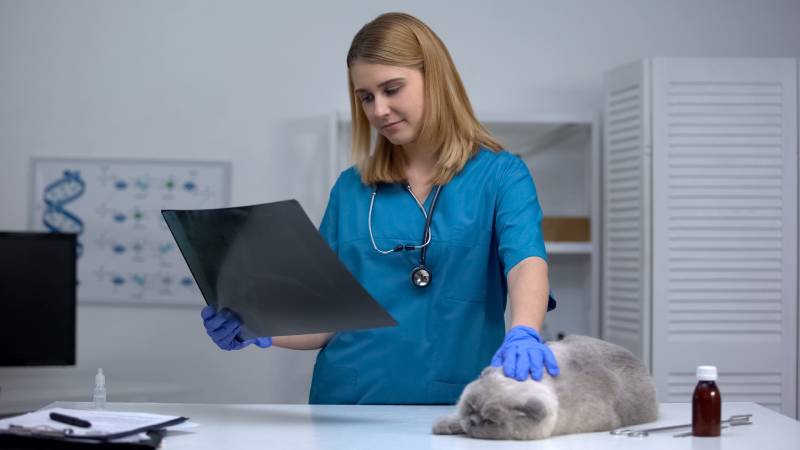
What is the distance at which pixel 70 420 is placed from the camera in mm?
1322

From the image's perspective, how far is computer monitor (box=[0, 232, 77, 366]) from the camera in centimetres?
295

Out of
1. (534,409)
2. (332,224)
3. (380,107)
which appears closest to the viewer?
(534,409)

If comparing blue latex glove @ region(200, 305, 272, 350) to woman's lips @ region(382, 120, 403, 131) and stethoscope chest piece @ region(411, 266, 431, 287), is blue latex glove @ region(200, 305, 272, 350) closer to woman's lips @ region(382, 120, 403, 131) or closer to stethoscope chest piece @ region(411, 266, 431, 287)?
stethoscope chest piece @ region(411, 266, 431, 287)

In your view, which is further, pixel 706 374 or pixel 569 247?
pixel 569 247

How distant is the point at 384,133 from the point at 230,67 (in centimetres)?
179

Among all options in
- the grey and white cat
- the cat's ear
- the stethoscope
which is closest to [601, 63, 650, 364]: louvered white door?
the stethoscope

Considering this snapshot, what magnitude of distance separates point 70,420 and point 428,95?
909 millimetres

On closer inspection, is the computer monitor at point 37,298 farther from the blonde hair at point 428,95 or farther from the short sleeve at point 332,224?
the blonde hair at point 428,95

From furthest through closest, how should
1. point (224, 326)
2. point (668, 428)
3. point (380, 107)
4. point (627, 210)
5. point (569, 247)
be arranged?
1. point (569, 247)
2. point (627, 210)
3. point (380, 107)
4. point (224, 326)
5. point (668, 428)

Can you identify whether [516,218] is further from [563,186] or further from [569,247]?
[563,186]

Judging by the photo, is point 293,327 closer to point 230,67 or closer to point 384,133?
point 384,133

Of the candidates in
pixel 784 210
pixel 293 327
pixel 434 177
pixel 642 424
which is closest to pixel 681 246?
pixel 784 210

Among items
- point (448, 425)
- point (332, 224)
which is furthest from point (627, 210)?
point (448, 425)

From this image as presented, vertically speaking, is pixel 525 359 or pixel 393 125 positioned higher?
pixel 393 125
